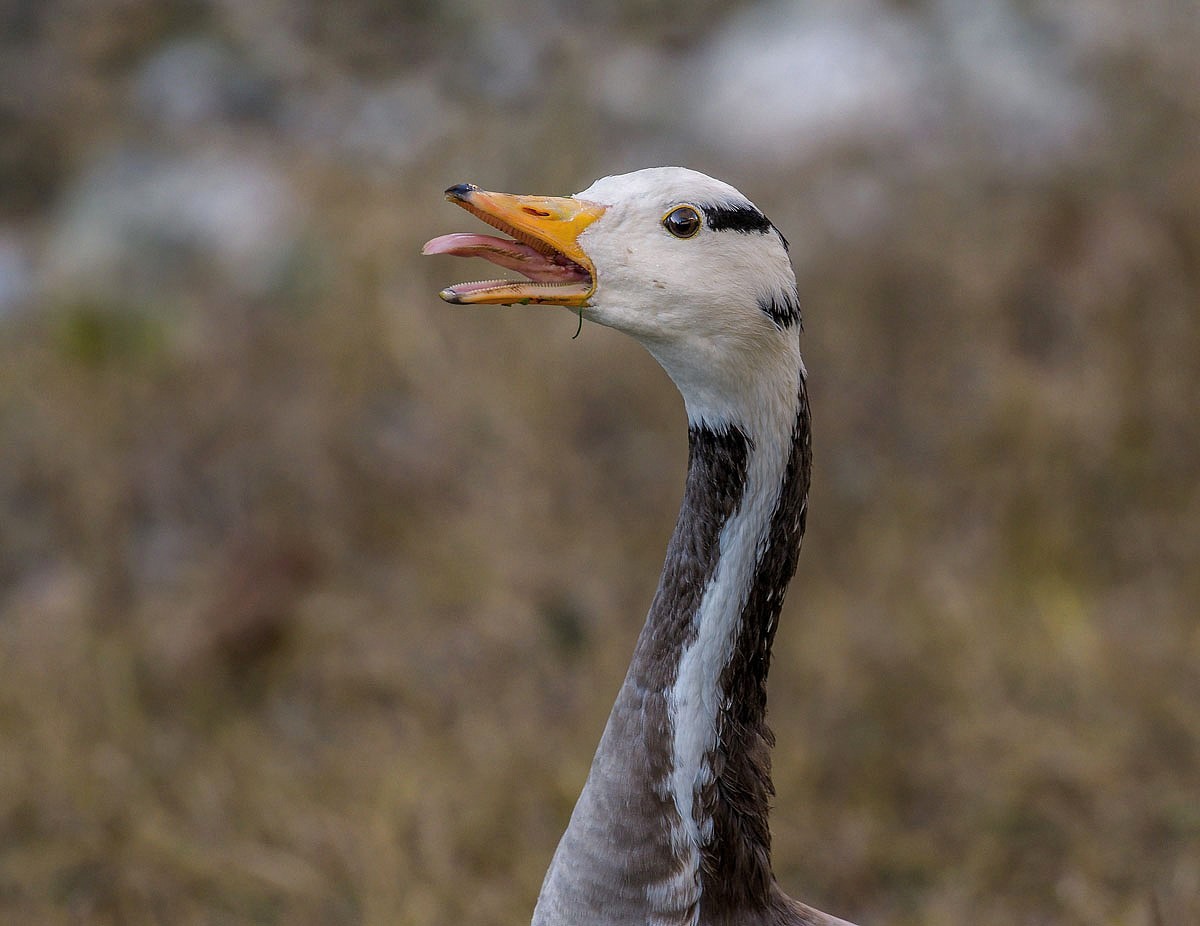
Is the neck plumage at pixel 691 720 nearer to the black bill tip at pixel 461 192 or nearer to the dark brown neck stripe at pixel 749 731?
the dark brown neck stripe at pixel 749 731

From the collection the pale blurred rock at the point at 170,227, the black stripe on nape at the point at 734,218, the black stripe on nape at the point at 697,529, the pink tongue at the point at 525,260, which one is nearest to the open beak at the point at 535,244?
the pink tongue at the point at 525,260

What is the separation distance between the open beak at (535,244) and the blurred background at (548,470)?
5.66ft

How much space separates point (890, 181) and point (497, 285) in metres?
3.87

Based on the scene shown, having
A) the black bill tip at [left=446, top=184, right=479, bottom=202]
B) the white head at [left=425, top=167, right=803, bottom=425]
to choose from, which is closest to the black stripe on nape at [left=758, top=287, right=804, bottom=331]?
the white head at [left=425, top=167, right=803, bottom=425]

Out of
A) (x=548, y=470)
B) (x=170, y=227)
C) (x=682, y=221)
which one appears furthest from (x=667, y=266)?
(x=170, y=227)

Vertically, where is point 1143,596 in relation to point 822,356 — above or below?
below

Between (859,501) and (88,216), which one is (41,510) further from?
(859,501)

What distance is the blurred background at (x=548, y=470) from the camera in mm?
3119

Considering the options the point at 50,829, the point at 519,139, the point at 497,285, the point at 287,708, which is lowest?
the point at 50,829

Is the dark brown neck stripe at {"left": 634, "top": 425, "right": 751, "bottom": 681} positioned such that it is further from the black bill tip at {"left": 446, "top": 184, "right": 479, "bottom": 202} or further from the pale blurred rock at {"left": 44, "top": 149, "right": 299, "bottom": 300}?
the pale blurred rock at {"left": 44, "top": 149, "right": 299, "bottom": 300}

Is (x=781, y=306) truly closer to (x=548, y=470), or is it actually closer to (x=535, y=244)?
(x=535, y=244)

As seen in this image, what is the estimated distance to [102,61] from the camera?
6242 millimetres

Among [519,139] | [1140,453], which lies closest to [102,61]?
[519,139]

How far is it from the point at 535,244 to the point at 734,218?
0.69 ft
